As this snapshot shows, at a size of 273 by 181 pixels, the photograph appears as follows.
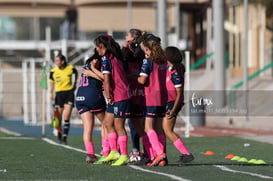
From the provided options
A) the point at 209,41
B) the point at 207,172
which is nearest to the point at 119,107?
the point at 207,172

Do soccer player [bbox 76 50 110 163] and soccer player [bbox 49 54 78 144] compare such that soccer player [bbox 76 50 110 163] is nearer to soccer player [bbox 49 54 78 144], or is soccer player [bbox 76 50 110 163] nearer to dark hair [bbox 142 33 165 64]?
dark hair [bbox 142 33 165 64]

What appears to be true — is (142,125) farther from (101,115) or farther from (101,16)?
(101,16)

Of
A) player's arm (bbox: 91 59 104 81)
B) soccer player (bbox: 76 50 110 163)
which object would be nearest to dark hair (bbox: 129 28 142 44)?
player's arm (bbox: 91 59 104 81)

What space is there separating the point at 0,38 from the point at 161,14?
35.2 m

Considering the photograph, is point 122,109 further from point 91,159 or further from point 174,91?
point 91,159

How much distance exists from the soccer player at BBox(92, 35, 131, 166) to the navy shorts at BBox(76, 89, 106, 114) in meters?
0.55

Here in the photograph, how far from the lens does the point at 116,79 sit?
1480cm

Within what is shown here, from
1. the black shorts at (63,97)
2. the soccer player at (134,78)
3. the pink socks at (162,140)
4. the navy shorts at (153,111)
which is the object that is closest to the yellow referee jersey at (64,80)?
the black shorts at (63,97)

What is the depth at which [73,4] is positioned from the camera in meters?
71.4

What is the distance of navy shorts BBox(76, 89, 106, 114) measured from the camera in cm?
1549

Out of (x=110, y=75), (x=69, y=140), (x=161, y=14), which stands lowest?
(x=69, y=140)

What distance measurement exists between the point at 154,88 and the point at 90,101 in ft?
4.19

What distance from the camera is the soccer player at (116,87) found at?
14.7m

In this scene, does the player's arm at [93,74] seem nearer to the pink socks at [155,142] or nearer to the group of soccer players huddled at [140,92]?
the group of soccer players huddled at [140,92]
